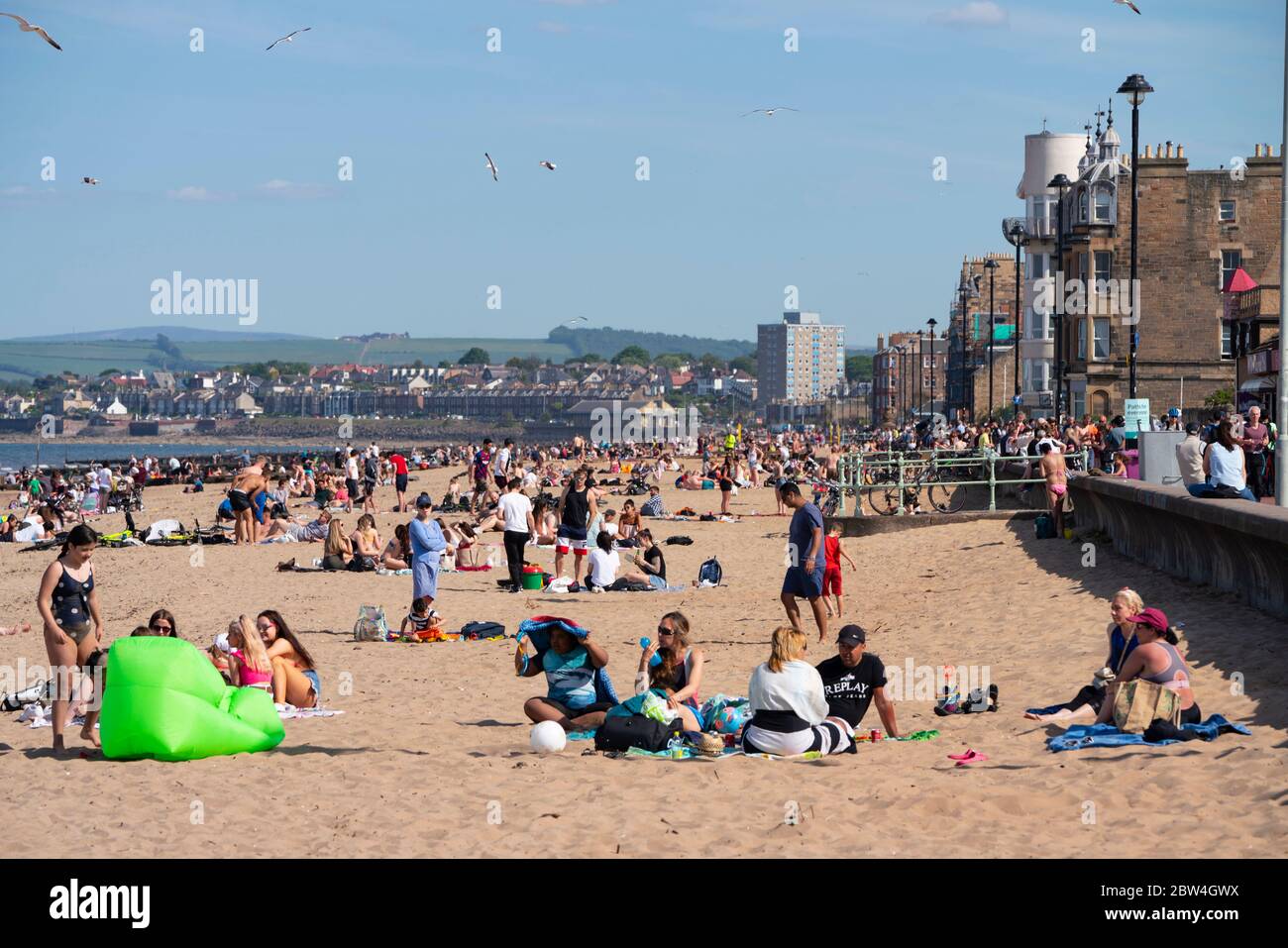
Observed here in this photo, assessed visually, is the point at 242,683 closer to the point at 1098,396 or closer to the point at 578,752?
the point at 578,752

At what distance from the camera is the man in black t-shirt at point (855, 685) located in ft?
32.3

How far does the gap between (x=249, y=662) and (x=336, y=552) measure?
10654 millimetres

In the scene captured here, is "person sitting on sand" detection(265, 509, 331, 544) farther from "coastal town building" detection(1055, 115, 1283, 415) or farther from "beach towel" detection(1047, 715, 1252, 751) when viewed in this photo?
"coastal town building" detection(1055, 115, 1283, 415)

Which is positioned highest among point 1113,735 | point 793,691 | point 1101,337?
point 1101,337

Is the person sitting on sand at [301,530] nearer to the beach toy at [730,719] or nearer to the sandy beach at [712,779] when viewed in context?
the sandy beach at [712,779]

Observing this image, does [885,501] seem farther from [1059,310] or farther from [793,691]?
[1059,310]

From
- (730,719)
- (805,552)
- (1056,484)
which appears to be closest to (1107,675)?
(730,719)

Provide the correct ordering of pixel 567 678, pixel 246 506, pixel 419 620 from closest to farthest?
pixel 567 678
pixel 419 620
pixel 246 506

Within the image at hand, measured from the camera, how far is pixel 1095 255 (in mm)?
47000

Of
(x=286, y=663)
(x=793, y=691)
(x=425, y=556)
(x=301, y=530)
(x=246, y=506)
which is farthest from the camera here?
(x=301, y=530)

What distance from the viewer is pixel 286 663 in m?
11.6

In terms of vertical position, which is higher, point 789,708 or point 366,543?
point 789,708

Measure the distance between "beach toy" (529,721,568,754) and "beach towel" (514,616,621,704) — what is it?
1.96 feet
